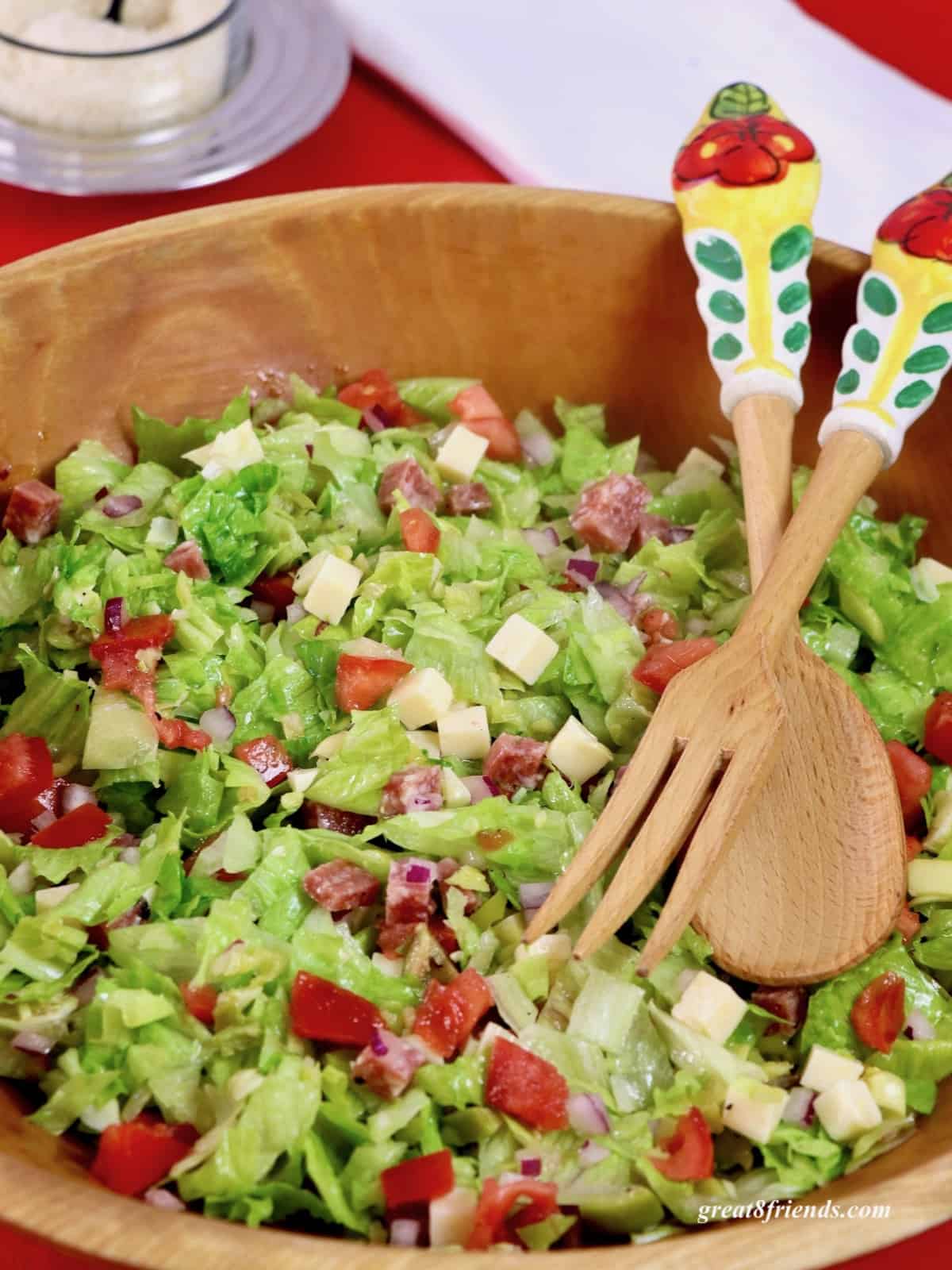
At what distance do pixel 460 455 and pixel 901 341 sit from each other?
38.9 inches

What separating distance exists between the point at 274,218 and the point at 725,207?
1.00 m

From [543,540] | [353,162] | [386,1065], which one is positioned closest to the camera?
[386,1065]

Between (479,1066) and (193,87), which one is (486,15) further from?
(479,1066)

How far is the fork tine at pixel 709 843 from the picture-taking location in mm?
2189

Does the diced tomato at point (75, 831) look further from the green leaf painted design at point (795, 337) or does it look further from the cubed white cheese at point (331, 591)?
the green leaf painted design at point (795, 337)

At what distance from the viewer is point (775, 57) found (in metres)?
4.62

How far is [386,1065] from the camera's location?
6.88 feet

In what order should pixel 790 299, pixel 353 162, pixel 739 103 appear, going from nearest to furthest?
pixel 790 299 < pixel 739 103 < pixel 353 162

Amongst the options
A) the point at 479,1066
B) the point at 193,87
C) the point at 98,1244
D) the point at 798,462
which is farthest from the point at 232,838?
the point at 193,87

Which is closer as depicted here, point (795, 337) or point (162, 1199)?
point (162, 1199)

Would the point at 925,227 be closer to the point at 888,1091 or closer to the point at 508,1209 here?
the point at 888,1091

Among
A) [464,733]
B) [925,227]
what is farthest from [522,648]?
[925,227]

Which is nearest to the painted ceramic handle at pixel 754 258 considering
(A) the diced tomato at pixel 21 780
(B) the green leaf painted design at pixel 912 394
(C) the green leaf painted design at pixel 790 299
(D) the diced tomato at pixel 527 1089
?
(C) the green leaf painted design at pixel 790 299

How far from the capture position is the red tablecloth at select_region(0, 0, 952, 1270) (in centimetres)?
403
